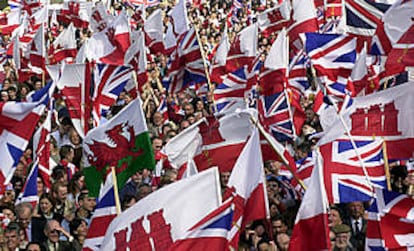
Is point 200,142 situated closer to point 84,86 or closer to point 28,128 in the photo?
point 28,128

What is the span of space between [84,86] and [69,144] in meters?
0.79

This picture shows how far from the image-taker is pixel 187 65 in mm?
14383

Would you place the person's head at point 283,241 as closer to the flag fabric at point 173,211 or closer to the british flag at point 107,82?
the flag fabric at point 173,211

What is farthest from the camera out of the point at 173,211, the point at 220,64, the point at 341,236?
the point at 220,64

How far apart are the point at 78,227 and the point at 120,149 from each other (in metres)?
1.19

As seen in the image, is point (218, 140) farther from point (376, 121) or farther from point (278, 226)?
point (376, 121)

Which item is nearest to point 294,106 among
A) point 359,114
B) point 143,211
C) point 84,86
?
point 84,86

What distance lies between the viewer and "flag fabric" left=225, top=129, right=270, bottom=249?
24.2 feet

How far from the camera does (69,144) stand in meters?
12.2

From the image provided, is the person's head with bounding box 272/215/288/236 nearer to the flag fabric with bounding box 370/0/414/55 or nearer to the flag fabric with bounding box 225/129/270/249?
the flag fabric with bounding box 225/129/270/249

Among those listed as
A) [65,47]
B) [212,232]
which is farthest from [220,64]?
[212,232]

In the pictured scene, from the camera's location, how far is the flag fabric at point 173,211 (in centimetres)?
650

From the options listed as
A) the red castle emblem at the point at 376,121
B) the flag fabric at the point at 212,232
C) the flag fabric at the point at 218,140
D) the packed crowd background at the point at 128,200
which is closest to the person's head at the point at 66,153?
the packed crowd background at the point at 128,200

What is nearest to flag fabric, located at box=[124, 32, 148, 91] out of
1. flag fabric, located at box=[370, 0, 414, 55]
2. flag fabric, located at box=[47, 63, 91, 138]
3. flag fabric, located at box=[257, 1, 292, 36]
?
flag fabric, located at box=[47, 63, 91, 138]
